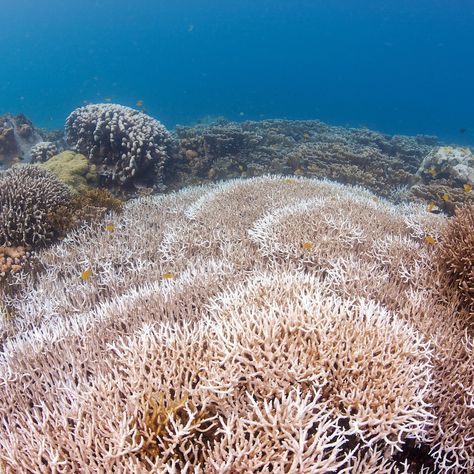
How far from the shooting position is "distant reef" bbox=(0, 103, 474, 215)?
10.0 metres

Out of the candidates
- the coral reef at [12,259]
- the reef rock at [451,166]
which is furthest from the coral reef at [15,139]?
the reef rock at [451,166]

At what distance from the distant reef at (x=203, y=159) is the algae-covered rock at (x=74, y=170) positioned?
0.32 meters

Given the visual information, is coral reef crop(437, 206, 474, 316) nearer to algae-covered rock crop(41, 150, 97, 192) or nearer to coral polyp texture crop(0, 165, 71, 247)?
coral polyp texture crop(0, 165, 71, 247)

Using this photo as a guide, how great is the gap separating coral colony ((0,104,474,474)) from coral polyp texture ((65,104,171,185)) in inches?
61.2

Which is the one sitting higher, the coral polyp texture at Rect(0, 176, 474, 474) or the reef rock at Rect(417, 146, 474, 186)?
the reef rock at Rect(417, 146, 474, 186)

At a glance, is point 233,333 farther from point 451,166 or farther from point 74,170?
point 451,166

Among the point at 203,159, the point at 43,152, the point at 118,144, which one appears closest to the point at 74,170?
the point at 118,144

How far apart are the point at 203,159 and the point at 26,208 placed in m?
7.31

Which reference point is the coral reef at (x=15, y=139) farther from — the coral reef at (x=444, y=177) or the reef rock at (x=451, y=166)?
the reef rock at (x=451, y=166)

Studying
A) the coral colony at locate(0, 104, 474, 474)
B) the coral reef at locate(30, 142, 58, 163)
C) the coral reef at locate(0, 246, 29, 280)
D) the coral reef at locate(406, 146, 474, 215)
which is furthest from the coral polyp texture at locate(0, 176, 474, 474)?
the coral reef at locate(30, 142, 58, 163)

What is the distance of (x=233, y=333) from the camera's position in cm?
247

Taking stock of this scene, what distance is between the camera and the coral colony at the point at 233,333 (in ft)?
6.39

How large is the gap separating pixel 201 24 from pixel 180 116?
431ft

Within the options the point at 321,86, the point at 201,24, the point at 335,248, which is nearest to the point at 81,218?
the point at 335,248
